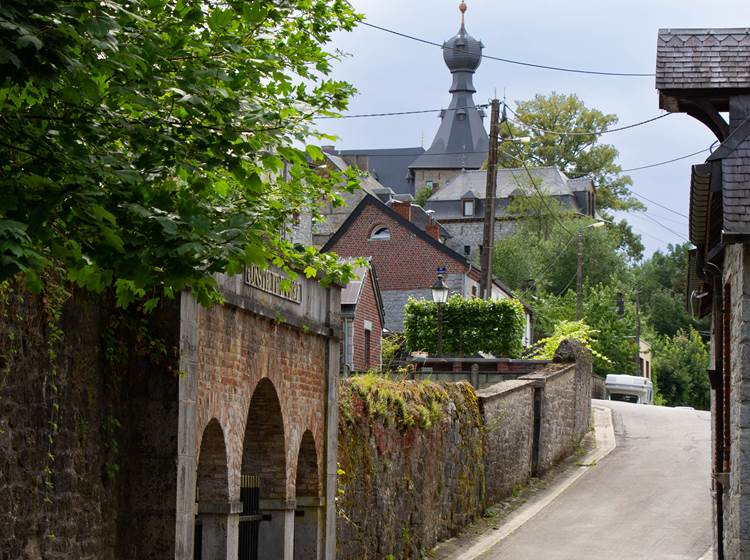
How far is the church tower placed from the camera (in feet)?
412

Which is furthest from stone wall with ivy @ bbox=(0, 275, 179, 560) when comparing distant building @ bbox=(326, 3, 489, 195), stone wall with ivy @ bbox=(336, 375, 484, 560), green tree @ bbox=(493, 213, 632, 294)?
distant building @ bbox=(326, 3, 489, 195)

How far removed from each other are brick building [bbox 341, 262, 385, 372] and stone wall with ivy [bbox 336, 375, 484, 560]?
1962cm

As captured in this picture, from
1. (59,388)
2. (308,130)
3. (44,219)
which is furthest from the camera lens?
(59,388)

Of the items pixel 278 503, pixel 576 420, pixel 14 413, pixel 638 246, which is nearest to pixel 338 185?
pixel 14 413

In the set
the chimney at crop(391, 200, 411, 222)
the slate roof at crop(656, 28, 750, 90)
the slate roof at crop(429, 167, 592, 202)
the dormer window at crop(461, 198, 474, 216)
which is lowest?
the slate roof at crop(656, 28, 750, 90)

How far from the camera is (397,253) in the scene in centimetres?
Result: 6078

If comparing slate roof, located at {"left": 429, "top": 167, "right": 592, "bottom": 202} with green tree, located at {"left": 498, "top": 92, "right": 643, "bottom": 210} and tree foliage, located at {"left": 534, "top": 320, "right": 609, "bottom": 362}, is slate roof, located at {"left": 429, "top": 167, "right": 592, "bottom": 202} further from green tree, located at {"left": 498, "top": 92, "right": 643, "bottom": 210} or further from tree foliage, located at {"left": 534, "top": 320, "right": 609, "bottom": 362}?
tree foliage, located at {"left": 534, "top": 320, "right": 609, "bottom": 362}

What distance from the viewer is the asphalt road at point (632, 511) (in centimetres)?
2198

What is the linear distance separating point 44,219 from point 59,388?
3.59 metres

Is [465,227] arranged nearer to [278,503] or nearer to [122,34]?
[278,503]

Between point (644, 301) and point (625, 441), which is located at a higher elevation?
point (644, 301)

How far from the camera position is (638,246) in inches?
3782

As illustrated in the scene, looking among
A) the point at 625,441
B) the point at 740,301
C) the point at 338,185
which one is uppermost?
the point at 338,185

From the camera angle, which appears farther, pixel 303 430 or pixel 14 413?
pixel 303 430
